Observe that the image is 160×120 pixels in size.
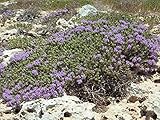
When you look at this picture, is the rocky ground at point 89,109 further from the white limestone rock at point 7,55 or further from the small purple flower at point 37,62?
the white limestone rock at point 7,55

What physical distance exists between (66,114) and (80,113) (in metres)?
0.23

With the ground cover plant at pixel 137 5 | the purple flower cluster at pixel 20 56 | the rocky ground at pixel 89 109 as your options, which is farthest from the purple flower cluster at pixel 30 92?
the ground cover plant at pixel 137 5

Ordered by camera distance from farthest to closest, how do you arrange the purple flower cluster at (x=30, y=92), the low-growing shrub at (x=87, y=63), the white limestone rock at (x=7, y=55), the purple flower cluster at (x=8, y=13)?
A: the purple flower cluster at (x=8, y=13) → the white limestone rock at (x=7, y=55) → the low-growing shrub at (x=87, y=63) → the purple flower cluster at (x=30, y=92)

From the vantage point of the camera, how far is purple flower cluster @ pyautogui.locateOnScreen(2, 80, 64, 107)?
8430 millimetres

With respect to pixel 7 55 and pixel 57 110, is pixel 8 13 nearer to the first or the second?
pixel 7 55

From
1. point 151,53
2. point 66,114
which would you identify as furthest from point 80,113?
point 151,53

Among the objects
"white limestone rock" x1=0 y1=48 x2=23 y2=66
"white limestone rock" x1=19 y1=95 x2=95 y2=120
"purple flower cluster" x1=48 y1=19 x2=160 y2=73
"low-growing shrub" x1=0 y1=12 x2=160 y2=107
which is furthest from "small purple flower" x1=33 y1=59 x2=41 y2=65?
"white limestone rock" x1=19 y1=95 x2=95 y2=120

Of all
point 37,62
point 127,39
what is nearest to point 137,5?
point 127,39

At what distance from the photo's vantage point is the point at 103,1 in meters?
20.5

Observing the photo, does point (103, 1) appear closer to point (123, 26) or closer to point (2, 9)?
point (2, 9)

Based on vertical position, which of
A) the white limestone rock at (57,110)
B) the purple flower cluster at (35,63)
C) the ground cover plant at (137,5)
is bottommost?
the ground cover plant at (137,5)

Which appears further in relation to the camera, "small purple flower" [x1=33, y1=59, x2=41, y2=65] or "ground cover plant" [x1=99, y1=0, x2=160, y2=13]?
"ground cover plant" [x1=99, y1=0, x2=160, y2=13]

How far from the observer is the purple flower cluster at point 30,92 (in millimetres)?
8430

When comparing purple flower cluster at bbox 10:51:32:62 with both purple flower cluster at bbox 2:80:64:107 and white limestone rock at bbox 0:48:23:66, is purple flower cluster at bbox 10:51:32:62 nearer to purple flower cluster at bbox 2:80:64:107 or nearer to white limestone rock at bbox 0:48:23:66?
white limestone rock at bbox 0:48:23:66
